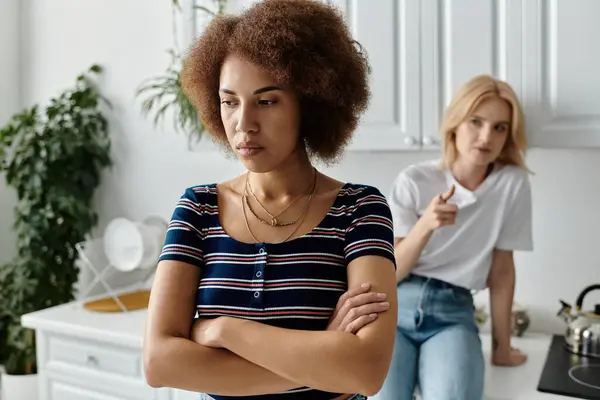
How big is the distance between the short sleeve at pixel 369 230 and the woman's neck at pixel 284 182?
0.11 metres

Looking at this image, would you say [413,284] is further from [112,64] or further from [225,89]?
[112,64]

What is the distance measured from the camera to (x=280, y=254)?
1082 millimetres

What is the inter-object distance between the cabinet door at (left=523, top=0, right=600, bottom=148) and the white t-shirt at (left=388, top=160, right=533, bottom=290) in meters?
0.16

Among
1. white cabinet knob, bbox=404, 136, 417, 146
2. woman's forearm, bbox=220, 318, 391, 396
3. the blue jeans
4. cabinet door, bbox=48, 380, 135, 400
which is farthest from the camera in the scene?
cabinet door, bbox=48, 380, 135, 400

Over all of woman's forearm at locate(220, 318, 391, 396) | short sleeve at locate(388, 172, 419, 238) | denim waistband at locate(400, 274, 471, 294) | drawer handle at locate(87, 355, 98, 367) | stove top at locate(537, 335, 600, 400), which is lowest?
drawer handle at locate(87, 355, 98, 367)

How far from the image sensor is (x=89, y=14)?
2850 mm

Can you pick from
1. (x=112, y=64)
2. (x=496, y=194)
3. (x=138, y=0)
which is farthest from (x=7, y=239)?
(x=496, y=194)

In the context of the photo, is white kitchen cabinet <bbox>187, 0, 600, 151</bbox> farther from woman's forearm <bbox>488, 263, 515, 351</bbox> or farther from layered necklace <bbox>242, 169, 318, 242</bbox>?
layered necklace <bbox>242, 169, 318, 242</bbox>

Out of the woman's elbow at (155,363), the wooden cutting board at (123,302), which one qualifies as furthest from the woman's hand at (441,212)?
the wooden cutting board at (123,302)

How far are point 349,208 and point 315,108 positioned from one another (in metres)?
0.18

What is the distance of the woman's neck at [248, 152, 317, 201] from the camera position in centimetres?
116

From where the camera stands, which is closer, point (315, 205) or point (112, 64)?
point (315, 205)

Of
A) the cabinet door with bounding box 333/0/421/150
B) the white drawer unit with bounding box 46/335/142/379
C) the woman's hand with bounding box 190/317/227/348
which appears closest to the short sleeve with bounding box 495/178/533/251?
the cabinet door with bounding box 333/0/421/150

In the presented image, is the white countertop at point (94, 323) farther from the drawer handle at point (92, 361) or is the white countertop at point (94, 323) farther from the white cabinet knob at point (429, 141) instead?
the white cabinet knob at point (429, 141)
